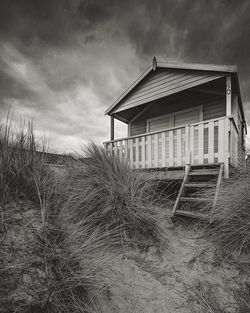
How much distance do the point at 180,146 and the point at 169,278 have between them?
3.11m

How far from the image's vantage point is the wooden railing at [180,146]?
3.59 meters

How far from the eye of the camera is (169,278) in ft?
5.27

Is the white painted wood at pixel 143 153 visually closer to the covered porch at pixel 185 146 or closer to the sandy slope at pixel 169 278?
the covered porch at pixel 185 146

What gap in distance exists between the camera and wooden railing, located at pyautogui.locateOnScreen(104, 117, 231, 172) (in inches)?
141

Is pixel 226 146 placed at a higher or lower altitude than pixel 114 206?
higher

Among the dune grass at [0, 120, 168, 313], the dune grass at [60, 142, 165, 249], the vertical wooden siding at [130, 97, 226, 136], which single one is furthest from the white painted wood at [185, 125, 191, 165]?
the vertical wooden siding at [130, 97, 226, 136]

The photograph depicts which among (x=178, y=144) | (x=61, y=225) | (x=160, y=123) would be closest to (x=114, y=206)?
(x=61, y=225)

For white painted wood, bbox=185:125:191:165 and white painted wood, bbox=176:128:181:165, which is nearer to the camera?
white painted wood, bbox=185:125:191:165

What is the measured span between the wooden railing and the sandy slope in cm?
192

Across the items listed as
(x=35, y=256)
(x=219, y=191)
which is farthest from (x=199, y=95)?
(x=35, y=256)

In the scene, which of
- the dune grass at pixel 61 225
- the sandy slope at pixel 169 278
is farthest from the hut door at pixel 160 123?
the sandy slope at pixel 169 278

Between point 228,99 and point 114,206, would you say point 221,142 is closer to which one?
point 228,99

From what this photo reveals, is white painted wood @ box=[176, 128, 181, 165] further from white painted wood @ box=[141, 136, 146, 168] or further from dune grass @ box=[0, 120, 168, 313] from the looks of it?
dune grass @ box=[0, 120, 168, 313]

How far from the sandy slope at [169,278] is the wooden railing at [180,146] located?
6.31 feet
